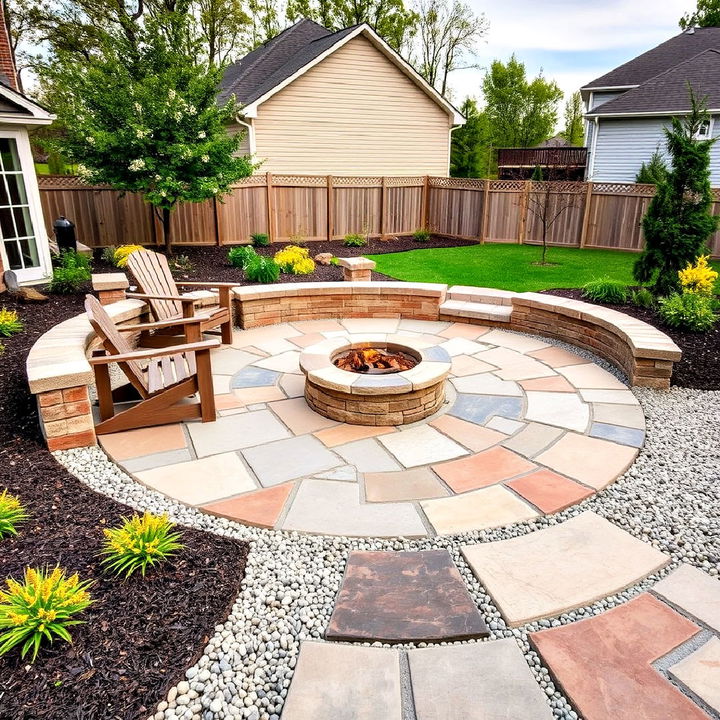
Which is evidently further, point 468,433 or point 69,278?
point 69,278

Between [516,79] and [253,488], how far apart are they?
4050 centimetres

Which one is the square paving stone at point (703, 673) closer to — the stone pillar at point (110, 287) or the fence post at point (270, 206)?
the stone pillar at point (110, 287)

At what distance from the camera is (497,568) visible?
256 centimetres

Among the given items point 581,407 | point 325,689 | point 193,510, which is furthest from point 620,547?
point 193,510

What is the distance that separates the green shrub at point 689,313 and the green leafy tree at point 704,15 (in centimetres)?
3590

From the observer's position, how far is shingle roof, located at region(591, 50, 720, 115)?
1711 cm

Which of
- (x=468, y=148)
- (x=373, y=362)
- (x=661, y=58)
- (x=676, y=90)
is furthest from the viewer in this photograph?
(x=468, y=148)

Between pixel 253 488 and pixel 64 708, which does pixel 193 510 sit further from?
pixel 64 708

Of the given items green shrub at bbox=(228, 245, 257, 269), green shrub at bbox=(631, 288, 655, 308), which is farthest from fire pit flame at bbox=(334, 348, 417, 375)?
green shrub at bbox=(228, 245, 257, 269)

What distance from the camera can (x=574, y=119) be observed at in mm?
39812

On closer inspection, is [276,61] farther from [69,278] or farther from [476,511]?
[476,511]

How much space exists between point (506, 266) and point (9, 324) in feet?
27.4

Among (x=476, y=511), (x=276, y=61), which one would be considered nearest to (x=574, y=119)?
(x=276, y=61)

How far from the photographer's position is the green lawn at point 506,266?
9273 millimetres
